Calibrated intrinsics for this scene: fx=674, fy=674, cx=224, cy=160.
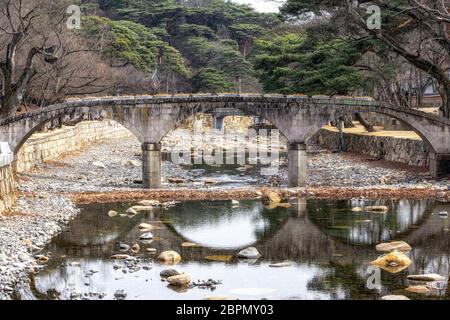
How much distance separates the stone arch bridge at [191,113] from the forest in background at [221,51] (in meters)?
2.03

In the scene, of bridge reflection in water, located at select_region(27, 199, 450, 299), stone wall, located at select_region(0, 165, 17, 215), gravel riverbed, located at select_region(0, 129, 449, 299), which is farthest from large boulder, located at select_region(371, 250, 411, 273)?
stone wall, located at select_region(0, 165, 17, 215)

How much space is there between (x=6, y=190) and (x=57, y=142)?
76.6 feet

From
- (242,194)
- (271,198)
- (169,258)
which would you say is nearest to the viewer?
(169,258)

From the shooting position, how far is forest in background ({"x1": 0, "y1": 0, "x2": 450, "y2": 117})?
34906 millimetres

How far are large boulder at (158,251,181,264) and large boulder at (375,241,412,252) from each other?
20.6 ft

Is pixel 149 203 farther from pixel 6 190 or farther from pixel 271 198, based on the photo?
pixel 6 190

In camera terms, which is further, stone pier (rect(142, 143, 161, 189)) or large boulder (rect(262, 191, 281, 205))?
stone pier (rect(142, 143, 161, 189))

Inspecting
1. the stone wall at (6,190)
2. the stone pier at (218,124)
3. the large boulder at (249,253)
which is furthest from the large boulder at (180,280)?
the stone pier at (218,124)

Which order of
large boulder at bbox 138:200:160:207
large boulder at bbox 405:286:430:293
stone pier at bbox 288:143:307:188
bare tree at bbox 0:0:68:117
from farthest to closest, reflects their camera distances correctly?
stone pier at bbox 288:143:307:188, bare tree at bbox 0:0:68:117, large boulder at bbox 138:200:160:207, large boulder at bbox 405:286:430:293

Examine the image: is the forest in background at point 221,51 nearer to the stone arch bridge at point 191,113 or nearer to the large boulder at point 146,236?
the stone arch bridge at point 191,113

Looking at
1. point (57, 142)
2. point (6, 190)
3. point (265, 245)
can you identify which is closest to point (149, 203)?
point (6, 190)

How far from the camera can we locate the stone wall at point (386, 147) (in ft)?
130

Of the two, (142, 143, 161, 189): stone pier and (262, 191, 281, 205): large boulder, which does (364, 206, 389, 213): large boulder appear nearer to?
(262, 191, 281, 205): large boulder

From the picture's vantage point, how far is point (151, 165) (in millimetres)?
35000
